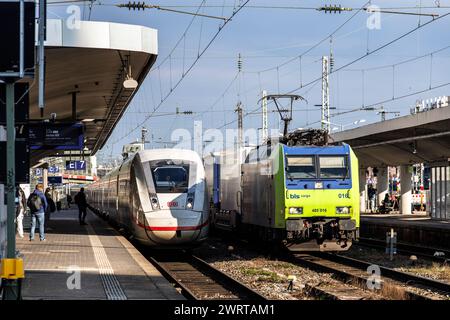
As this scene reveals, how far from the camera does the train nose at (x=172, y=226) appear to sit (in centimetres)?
1844

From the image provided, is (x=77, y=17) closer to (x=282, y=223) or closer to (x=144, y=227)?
(x=144, y=227)

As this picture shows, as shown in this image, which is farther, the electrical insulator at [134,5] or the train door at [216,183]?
the train door at [216,183]

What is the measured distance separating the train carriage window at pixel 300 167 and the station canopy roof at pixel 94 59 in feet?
15.2

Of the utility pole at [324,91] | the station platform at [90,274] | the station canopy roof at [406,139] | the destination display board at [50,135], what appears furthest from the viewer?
the utility pole at [324,91]

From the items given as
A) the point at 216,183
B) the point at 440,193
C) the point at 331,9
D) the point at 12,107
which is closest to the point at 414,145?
the point at 440,193

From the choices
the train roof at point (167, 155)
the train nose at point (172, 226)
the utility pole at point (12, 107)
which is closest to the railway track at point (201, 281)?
the train nose at point (172, 226)

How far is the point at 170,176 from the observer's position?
19.4m

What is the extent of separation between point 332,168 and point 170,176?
13.0 ft

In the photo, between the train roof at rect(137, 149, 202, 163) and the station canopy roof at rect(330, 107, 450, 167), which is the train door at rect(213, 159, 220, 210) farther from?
the train roof at rect(137, 149, 202, 163)

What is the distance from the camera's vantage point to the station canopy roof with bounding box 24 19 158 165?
60.6ft

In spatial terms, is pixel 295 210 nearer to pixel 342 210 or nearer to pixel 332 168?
pixel 342 210

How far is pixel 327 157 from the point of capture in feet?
62.5

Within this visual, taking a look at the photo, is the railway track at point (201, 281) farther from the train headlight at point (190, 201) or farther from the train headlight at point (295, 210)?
the train headlight at point (295, 210)

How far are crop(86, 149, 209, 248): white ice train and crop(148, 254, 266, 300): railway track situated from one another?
813mm
